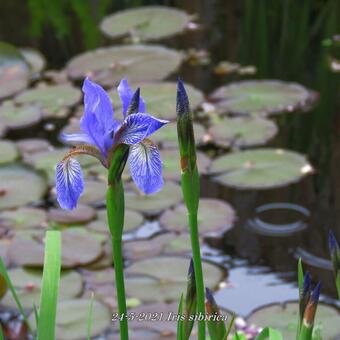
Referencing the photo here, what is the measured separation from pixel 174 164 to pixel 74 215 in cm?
42

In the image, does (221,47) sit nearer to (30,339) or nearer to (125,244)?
(125,244)

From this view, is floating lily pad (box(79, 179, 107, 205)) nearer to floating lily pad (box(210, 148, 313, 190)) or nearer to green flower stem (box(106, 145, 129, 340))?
floating lily pad (box(210, 148, 313, 190))

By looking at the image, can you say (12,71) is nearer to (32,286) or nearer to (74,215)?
(74,215)

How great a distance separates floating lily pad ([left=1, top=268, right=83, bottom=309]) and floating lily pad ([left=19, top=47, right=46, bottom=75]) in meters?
1.58

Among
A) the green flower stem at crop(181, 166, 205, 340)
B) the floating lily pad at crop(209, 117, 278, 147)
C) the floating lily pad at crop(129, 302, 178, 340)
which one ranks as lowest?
the floating lily pad at crop(129, 302, 178, 340)

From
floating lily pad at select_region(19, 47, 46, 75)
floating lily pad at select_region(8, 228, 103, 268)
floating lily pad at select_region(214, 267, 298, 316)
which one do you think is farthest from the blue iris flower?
floating lily pad at select_region(19, 47, 46, 75)

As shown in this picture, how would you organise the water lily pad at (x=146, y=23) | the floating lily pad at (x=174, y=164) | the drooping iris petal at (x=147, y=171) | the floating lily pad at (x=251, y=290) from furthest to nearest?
the water lily pad at (x=146, y=23), the floating lily pad at (x=174, y=164), the floating lily pad at (x=251, y=290), the drooping iris petal at (x=147, y=171)

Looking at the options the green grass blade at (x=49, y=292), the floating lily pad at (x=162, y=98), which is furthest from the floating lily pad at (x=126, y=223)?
the green grass blade at (x=49, y=292)

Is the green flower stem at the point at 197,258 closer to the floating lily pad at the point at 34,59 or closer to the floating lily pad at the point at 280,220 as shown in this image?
the floating lily pad at the point at 280,220

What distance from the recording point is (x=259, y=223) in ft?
8.19

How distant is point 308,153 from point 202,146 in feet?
1.19

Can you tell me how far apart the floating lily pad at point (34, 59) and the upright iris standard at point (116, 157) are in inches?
112

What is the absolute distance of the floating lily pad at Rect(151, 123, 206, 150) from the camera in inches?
116

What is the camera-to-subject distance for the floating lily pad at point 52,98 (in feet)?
10.9
